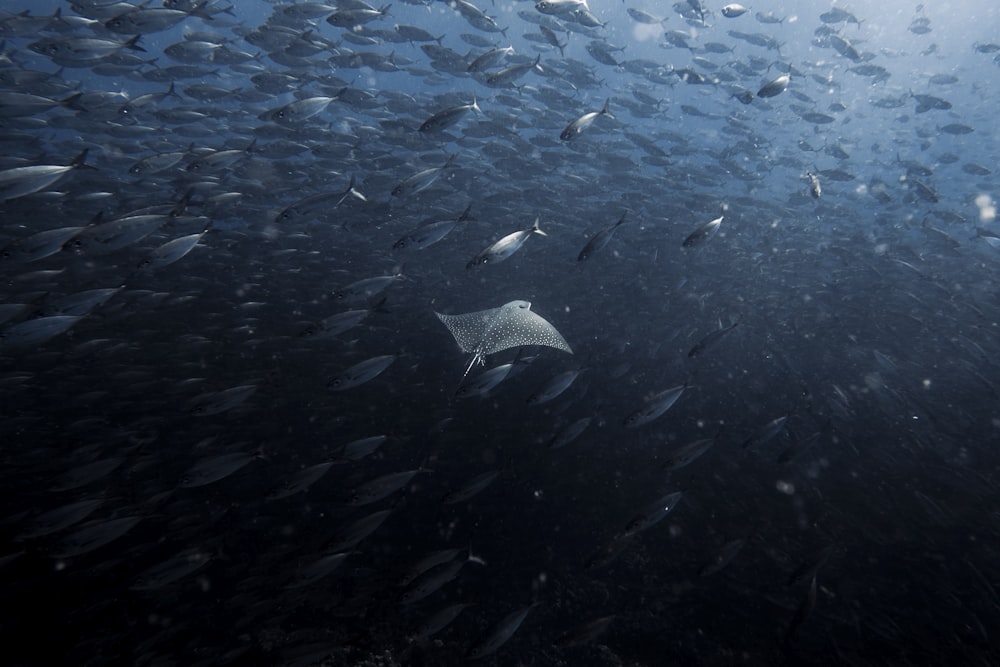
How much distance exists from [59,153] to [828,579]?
835 inches

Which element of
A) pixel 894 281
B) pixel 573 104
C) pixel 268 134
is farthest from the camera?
pixel 573 104

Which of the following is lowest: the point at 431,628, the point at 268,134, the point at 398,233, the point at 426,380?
the point at 398,233

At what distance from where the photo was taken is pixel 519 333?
5.34 m

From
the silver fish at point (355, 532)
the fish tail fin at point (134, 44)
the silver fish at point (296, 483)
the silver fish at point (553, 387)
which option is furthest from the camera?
the fish tail fin at point (134, 44)

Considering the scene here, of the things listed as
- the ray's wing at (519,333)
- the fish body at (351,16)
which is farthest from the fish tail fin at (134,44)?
the ray's wing at (519,333)

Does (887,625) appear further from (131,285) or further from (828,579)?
(131,285)

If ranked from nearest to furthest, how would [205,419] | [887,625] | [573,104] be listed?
1. [887,625]
2. [205,419]
3. [573,104]

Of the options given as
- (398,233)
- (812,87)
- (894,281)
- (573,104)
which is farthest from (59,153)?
(812,87)

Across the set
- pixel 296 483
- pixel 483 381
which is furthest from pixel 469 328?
pixel 296 483

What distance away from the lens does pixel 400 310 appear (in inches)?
380

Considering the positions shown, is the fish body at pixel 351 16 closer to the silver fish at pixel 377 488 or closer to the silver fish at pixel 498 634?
the silver fish at pixel 377 488

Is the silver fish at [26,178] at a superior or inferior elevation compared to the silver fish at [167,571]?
superior

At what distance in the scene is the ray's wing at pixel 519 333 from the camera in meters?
5.26

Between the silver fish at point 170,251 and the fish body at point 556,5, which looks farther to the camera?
the fish body at point 556,5
